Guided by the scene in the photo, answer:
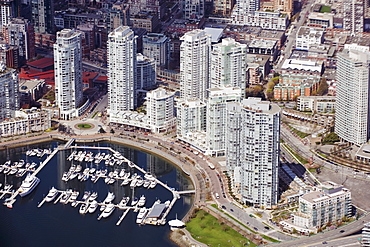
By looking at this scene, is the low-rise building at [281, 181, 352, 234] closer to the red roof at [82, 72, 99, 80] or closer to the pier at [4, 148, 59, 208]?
the pier at [4, 148, 59, 208]

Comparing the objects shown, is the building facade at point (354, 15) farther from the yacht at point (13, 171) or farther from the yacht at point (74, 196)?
the yacht at point (74, 196)

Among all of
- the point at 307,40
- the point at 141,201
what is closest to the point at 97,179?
the point at 141,201

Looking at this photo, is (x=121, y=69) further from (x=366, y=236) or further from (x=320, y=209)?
(x=366, y=236)

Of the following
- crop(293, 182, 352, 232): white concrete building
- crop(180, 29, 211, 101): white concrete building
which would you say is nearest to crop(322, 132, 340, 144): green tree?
crop(180, 29, 211, 101): white concrete building

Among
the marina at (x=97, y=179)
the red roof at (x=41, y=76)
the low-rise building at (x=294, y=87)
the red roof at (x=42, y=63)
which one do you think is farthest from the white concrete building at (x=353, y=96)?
the red roof at (x=42, y=63)

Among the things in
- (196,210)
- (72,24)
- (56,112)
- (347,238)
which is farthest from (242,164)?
(72,24)

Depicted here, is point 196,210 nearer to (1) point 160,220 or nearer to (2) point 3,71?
(1) point 160,220
